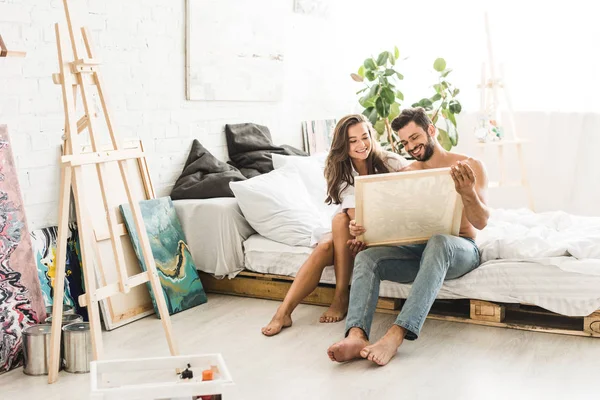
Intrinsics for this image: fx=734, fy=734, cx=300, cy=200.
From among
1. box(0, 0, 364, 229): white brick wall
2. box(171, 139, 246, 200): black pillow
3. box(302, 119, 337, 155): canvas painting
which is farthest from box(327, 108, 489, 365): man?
box(302, 119, 337, 155): canvas painting

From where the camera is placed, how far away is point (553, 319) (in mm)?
3338

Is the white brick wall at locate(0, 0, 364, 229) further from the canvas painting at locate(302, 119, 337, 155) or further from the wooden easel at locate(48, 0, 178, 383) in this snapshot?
the wooden easel at locate(48, 0, 178, 383)

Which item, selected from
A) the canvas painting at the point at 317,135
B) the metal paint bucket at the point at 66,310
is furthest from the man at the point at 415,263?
the canvas painting at the point at 317,135

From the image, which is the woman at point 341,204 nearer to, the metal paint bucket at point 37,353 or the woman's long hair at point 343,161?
the woman's long hair at point 343,161

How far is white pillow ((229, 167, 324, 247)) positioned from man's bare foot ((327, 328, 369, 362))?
92 centimetres

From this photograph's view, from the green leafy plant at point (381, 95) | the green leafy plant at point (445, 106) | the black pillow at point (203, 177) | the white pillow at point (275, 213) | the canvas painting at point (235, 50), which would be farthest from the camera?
the green leafy plant at point (445, 106)

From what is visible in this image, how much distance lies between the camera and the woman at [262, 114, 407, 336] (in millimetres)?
3395

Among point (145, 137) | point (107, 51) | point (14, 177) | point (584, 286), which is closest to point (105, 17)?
point (107, 51)

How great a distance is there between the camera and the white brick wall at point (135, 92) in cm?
317

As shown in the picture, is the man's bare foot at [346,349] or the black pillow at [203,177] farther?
the black pillow at [203,177]

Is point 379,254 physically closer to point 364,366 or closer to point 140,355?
point 364,366

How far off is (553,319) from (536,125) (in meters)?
2.53

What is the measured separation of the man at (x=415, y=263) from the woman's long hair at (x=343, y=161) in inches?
6.2

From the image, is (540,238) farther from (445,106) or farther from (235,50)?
(445,106)
